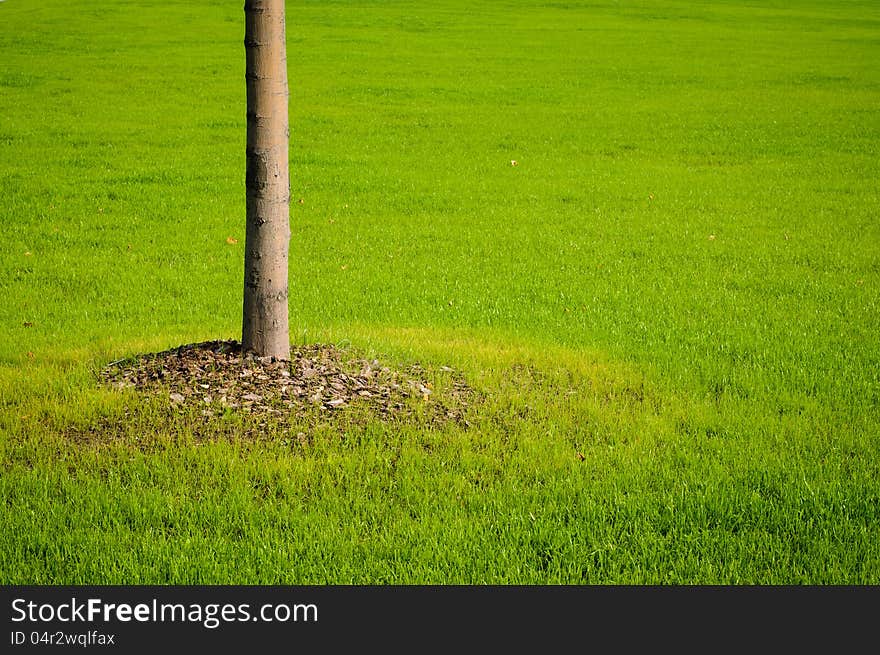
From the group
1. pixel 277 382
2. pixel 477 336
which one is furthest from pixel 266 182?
pixel 477 336

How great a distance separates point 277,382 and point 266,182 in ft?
3.97

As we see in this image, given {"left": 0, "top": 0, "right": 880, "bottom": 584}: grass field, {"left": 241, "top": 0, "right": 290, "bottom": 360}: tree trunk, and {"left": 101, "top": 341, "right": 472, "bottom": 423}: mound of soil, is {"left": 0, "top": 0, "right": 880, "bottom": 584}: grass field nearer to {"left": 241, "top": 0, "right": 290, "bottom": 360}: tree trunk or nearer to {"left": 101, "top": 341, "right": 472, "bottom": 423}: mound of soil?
{"left": 101, "top": 341, "right": 472, "bottom": 423}: mound of soil

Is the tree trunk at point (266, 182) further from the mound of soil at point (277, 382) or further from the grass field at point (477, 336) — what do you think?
the grass field at point (477, 336)

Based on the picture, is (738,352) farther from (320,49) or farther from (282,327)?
(320,49)

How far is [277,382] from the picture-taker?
18.2 feet

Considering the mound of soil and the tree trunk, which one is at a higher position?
the tree trunk

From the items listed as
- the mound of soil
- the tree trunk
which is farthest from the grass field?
the tree trunk

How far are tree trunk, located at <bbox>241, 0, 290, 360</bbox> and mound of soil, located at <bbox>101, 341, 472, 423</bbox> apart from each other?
7.4 inches

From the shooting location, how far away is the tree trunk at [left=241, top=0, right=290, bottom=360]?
5375mm

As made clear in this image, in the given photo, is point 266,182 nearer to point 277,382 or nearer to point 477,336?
point 277,382

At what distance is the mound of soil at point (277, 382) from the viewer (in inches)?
213

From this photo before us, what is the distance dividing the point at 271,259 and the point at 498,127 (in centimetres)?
1432

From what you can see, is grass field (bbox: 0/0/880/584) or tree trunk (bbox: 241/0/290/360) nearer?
grass field (bbox: 0/0/880/584)

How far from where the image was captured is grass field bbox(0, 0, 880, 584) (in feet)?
13.6
